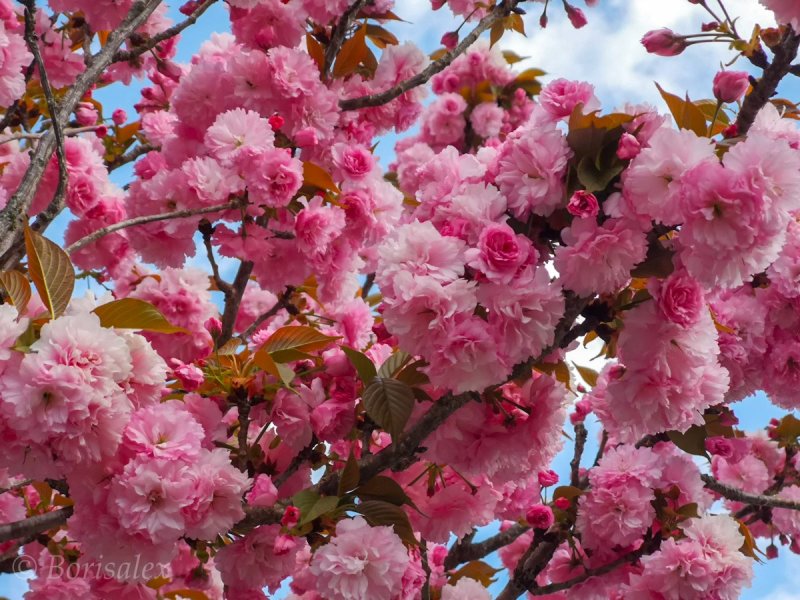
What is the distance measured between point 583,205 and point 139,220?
982 millimetres

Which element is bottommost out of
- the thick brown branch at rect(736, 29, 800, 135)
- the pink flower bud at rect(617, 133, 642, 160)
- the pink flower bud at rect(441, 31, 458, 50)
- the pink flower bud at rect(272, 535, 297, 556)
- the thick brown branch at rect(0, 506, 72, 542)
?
the pink flower bud at rect(272, 535, 297, 556)

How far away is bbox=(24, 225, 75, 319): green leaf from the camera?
5.02 ft

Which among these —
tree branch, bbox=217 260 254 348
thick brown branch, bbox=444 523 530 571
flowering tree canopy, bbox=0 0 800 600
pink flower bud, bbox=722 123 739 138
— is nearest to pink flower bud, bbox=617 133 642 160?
flowering tree canopy, bbox=0 0 800 600

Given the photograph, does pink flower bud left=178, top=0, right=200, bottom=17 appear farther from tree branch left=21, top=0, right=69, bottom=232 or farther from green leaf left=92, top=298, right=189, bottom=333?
green leaf left=92, top=298, right=189, bottom=333

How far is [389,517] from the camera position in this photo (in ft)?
5.81

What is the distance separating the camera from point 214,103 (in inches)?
96.6

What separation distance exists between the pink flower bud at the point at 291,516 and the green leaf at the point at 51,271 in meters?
0.59

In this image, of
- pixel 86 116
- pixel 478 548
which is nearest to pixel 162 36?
pixel 86 116

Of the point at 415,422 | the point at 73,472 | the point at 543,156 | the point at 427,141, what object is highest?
the point at 427,141

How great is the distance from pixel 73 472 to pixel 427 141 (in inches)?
158

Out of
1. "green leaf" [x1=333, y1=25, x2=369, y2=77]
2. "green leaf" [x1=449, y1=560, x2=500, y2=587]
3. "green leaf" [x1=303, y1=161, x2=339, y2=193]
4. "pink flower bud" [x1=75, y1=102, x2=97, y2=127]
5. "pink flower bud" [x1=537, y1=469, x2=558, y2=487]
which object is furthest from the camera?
"pink flower bud" [x1=75, y1=102, x2=97, y2=127]

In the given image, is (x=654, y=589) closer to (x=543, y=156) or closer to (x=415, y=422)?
(x=415, y=422)

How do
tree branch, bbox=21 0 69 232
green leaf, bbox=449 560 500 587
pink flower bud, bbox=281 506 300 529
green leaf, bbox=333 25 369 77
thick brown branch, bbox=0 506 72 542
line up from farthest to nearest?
green leaf, bbox=333 25 369 77 → green leaf, bbox=449 560 500 587 → tree branch, bbox=21 0 69 232 → pink flower bud, bbox=281 506 300 529 → thick brown branch, bbox=0 506 72 542

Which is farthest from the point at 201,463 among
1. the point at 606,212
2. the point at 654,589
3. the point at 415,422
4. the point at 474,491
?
the point at 654,589
